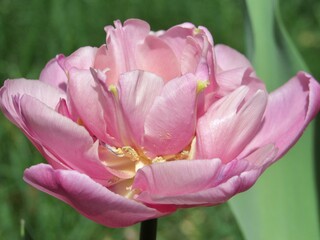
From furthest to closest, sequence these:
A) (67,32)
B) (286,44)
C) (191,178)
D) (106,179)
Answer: (67,32) < (286,44) < (106,179) < (191,178)


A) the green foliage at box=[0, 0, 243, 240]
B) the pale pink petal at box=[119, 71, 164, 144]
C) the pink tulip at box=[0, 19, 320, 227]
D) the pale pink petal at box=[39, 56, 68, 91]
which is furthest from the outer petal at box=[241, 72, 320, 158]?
the green foliage at box=[0, 0, 243, 240]

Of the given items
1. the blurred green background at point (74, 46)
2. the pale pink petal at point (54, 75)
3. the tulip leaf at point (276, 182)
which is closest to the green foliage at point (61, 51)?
the blurred green background at point (74, 46)

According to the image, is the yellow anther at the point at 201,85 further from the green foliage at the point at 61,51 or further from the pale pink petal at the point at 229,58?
the green foliage at the point at 61,51

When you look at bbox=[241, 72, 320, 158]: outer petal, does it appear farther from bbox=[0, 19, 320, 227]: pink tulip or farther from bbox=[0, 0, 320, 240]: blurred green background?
bbox=[0, 0, 320, 240]: blurred green background

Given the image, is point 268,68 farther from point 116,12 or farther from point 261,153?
point 116,12

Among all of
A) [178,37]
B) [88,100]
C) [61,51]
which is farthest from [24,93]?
[61,51]

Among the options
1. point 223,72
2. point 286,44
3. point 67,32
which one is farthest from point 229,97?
point 67,32

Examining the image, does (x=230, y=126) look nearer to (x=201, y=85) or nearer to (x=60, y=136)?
(x=201, y=85)
